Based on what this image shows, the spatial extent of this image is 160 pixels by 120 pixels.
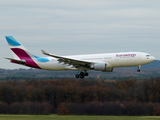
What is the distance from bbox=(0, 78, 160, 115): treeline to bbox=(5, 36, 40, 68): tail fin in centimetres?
2218

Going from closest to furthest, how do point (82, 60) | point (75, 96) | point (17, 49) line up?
point (82, 60) → point (17, 49) → point (75, 96)

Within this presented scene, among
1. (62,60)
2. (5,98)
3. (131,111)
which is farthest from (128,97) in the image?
(62,60)

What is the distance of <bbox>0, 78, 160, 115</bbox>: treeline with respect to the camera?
92812 mm

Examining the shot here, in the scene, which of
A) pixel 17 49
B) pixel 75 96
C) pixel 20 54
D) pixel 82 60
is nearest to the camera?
pixel 82 60

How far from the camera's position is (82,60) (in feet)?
219

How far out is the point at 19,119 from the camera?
221 feet

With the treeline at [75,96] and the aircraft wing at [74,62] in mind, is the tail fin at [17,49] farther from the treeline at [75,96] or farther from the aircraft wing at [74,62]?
the treeline at [75,96]

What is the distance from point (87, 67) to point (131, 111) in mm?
26301

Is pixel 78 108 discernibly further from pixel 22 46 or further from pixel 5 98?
pixel 22 46

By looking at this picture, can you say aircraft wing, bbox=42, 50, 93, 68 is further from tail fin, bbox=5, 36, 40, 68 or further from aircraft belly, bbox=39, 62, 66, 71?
tail fin, bbox=5, 36, 40, 68

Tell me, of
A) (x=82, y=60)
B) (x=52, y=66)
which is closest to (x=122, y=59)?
(x=82, y=60)

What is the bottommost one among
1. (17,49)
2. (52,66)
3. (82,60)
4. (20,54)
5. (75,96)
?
(75,96)

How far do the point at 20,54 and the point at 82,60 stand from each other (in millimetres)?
11694

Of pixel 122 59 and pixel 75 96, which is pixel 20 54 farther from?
pixel 75 96
